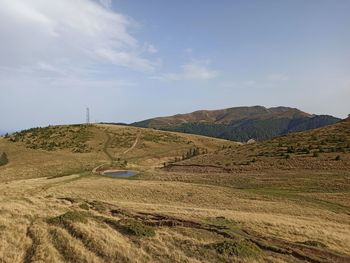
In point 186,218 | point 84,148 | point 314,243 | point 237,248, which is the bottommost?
point 314,243

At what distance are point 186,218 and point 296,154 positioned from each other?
150 ft

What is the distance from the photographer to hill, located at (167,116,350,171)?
6103 centimetres

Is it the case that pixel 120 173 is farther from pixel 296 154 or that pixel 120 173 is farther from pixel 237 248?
pixel 237 248

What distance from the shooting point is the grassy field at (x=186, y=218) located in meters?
19.6

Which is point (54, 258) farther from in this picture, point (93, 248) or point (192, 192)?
point (192, 192)

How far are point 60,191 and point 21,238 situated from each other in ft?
87.8

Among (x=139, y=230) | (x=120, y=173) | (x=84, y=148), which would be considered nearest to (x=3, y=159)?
(x=84, y=148)

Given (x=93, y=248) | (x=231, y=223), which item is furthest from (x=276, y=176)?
(x=93, y=248)

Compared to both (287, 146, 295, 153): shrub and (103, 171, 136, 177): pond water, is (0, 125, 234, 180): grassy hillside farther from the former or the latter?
(287, 146, 295, 153): shrub

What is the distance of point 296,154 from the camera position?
68875mm

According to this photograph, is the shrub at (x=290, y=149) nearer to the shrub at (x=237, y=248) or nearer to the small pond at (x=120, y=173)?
the small pond at (x=120, y=173)

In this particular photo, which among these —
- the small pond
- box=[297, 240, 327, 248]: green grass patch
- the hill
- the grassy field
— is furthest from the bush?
box=[297, 240, 327, 248]: green grass patch

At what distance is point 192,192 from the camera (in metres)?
47.9

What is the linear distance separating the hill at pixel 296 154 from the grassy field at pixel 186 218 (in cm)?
191
